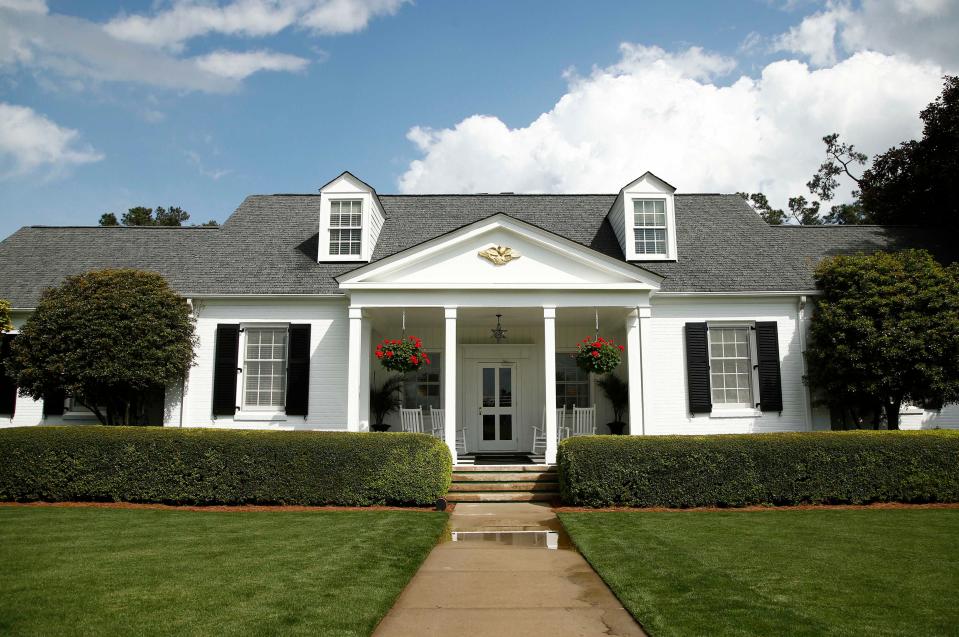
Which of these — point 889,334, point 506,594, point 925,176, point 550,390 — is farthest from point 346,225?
point 925,176

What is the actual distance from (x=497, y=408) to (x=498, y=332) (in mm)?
2328

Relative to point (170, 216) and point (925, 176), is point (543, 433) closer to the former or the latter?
point (925, 176)

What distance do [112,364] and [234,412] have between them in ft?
8.60

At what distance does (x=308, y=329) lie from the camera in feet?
49.3

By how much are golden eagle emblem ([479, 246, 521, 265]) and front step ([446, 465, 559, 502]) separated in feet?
13.9

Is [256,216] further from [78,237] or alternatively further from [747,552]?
[747,552]

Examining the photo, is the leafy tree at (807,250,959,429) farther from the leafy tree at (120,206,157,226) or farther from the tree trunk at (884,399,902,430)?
the leafy tree at (120,206,157,226)

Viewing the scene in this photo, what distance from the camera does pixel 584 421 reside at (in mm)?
15500

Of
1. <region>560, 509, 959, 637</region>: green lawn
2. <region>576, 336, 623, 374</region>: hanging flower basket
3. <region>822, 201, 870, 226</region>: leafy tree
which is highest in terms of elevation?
<region>822, 201, 870, 226</region>: leafy tree

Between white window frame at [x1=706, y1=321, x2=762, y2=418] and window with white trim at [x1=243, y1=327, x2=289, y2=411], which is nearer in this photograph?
white window frame at [x1=706, y1=321, x2=762, y2=418]

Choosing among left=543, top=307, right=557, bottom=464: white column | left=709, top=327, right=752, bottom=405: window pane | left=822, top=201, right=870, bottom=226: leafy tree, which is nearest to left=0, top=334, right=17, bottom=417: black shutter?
left=543, top=307, right=557, bottom=464: white column

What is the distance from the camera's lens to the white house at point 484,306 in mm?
14195

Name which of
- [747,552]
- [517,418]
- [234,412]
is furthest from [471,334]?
[747,552]

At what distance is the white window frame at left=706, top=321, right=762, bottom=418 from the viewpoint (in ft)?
48.9
